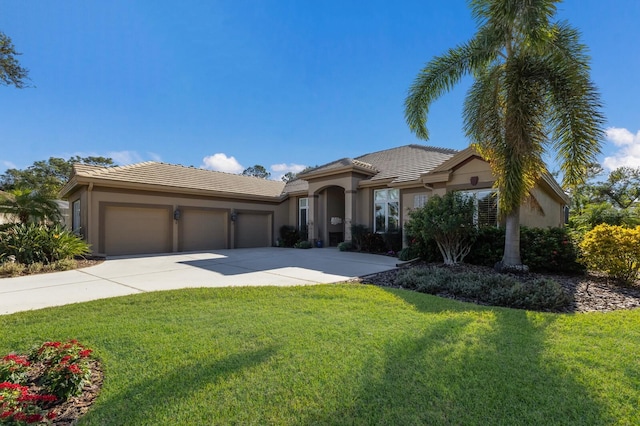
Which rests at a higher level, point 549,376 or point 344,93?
point 344,93

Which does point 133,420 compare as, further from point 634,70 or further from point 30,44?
point 634,70

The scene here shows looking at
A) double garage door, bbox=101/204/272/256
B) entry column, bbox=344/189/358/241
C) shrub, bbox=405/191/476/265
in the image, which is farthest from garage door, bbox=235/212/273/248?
shrub, bbox=405/191/476/265

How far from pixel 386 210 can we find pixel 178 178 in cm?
1128

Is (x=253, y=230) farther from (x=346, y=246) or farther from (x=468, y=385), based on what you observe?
(x=468, y=385)

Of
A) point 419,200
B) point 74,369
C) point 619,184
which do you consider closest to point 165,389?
point 74,369

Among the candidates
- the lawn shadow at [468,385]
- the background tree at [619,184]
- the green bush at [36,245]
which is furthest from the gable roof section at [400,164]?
the background tree at [619,184]

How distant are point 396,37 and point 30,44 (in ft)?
43.7

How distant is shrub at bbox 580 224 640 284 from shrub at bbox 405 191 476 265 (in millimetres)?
2951

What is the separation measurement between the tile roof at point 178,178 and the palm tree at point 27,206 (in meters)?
1.54

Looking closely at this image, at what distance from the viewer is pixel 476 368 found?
303 centimetres

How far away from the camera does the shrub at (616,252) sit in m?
6.88

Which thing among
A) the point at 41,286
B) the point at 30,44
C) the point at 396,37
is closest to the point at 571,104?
the point at 396,37

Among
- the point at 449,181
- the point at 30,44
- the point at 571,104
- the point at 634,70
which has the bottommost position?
the point at 449,181

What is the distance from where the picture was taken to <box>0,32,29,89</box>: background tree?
1030cm
